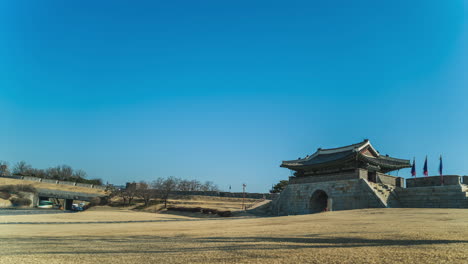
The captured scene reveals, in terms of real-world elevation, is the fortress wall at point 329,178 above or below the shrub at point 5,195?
above

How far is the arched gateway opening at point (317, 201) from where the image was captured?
39000 millimetres

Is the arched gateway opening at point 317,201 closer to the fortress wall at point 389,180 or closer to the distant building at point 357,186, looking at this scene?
the distant building at point 357,186

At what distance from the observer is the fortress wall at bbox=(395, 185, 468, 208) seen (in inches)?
1043

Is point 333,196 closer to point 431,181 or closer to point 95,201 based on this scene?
point 431,181

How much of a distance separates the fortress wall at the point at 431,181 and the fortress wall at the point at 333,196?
19.3 ft

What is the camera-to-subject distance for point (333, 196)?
3572 centimetres

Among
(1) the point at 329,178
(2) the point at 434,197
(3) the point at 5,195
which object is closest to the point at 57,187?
(3) the point at 5,195

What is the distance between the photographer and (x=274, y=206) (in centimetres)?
4438

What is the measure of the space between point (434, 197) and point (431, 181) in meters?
3.33

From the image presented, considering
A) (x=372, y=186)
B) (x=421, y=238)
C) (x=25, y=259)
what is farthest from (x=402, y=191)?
(x=25, y=259)

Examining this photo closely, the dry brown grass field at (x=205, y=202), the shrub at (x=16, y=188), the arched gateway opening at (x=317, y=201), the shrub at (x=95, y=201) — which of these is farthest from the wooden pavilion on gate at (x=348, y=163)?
the shrub at (x=16, y=188)

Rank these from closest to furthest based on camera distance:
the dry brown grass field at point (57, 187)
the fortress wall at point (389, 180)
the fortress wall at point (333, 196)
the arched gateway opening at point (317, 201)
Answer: the fortress wall at point (333, 196) → the fortress wall at point (389, 180) → the arched gateway opening at point (317, 201) → the dry brown grass field at point (57, 187)

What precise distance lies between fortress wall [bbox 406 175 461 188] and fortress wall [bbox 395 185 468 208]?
1705mm

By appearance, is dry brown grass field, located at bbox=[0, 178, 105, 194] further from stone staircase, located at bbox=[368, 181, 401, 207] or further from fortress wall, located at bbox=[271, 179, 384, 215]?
stone staircase, located at bbox=[368, 181, 401, 207]
